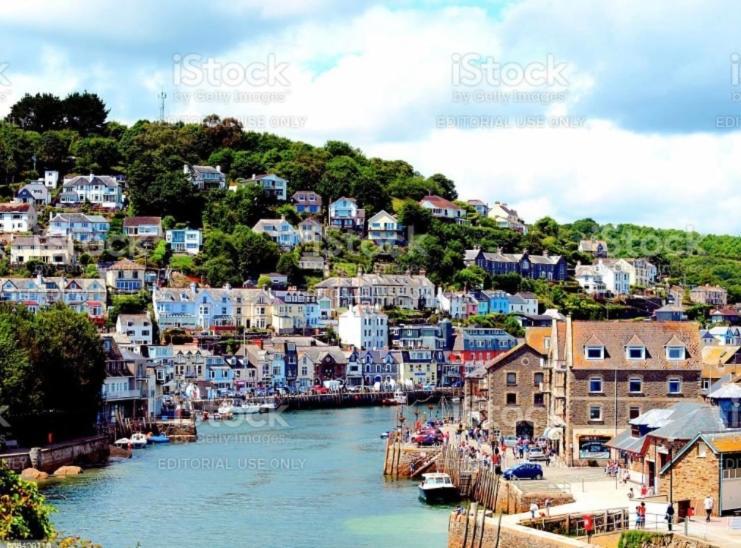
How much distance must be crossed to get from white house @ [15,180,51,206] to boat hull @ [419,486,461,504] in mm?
112255

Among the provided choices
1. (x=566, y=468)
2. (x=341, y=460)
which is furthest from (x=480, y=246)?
(x=566, y=468)

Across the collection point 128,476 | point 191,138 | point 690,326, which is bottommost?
point 128,476

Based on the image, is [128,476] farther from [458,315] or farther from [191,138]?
[191,138]

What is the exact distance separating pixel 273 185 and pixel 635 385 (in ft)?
382

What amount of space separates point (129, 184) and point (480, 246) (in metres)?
45.4

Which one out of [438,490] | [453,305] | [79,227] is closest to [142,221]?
[79,227]

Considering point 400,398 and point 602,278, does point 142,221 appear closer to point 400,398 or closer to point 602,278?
point 400,398

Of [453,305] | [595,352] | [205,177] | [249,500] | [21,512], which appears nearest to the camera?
[21,512]

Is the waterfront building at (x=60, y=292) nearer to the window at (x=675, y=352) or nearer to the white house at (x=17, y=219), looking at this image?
the white house at (x=17, y=219)

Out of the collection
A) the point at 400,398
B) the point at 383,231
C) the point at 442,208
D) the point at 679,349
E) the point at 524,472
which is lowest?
the point at 400,398

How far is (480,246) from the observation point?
16725cm

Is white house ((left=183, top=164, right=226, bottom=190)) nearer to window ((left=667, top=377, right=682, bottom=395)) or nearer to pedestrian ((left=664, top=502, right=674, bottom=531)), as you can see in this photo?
window ((left=667, top=377, right=682, bottom=395))

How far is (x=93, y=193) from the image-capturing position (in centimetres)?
15750

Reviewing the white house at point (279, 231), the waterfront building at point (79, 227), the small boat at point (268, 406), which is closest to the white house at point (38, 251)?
the waterfront building at point (79, 227)
